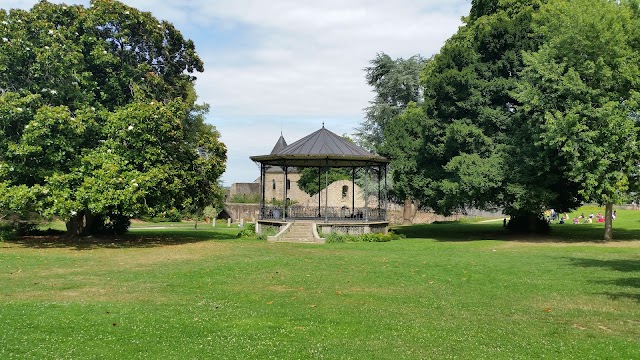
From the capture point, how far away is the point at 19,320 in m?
9.53

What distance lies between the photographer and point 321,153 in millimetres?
31984

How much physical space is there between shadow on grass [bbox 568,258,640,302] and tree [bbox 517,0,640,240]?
715 centimetres

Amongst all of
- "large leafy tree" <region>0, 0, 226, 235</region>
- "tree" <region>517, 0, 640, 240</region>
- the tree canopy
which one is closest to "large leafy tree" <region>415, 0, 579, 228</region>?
the tree canopy

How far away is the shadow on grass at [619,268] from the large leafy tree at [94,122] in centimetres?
1686

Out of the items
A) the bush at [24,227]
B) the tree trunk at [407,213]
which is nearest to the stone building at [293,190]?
the tree trunk at [407,213]

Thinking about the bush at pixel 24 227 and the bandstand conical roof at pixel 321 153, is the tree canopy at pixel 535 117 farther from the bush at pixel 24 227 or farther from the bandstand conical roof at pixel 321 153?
the bush at pixel 24 227

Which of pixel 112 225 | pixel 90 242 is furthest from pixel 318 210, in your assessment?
pixel 90 242

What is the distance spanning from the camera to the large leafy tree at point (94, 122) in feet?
76.0

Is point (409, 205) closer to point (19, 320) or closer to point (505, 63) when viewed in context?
point (505, 63)

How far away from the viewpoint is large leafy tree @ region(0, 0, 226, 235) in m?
23.2

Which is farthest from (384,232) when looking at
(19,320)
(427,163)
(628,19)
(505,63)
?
(19,320)

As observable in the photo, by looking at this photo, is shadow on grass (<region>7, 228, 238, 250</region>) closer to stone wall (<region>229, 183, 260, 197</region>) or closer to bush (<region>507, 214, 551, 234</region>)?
bush (<region>507, 214, 551, 234</region>)

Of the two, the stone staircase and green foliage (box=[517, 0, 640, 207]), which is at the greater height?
green foliage (box=[517, 0, 640, 207])

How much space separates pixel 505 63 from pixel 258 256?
65.8ft
